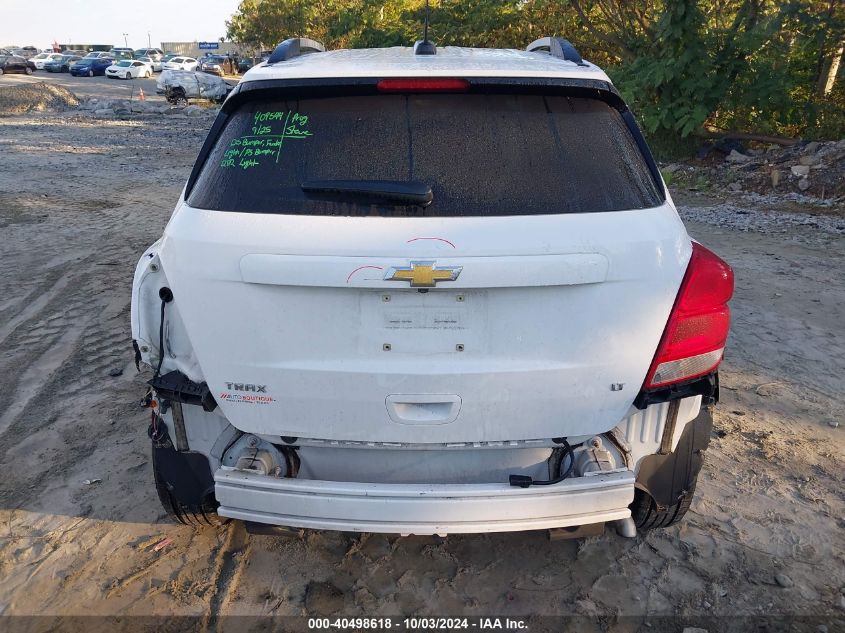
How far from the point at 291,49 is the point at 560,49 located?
4.48ft

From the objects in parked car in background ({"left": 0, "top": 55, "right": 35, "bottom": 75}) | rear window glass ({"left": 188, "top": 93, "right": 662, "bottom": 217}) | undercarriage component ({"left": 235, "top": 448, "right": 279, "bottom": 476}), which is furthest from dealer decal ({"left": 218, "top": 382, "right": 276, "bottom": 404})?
parked car in background ({"left": 0, "top": 55, "right": 35, "bottom": 75})

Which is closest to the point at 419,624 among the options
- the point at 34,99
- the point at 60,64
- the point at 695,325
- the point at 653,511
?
the point at 653,511

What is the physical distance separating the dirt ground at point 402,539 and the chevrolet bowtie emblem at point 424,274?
1.45 meters

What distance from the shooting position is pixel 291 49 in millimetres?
3416

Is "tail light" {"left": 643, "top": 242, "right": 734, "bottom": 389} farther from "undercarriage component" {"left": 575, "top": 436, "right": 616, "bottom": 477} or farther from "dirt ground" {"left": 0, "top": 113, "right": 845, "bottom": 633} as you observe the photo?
"dirt ground" {"left": 0, "top": 113, "right": 845, "bottom": 633}

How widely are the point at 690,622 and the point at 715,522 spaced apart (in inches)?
28.3

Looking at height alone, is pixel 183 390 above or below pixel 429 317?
below

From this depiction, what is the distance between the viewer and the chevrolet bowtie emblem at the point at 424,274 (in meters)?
2.14

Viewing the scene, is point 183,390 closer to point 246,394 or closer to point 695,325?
point 246,394

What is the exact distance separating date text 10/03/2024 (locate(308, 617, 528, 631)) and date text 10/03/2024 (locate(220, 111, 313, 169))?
1.82 meters

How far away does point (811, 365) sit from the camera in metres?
5.04

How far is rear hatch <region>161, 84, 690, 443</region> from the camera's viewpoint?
2.21 m

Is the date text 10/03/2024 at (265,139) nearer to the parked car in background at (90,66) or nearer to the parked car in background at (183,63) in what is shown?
the parked car in background at (183,63)

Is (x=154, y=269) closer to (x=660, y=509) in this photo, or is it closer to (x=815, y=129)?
(x=660, y=509)
